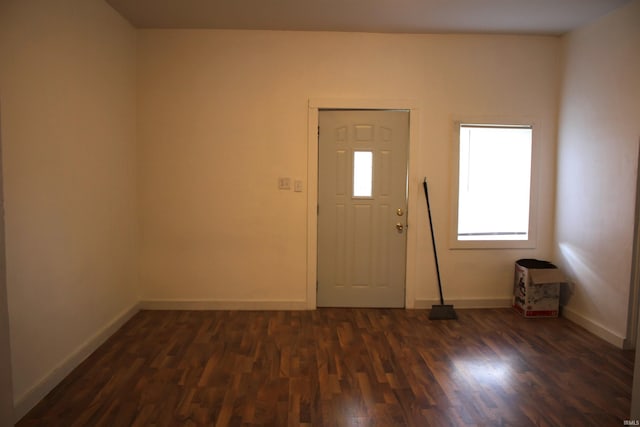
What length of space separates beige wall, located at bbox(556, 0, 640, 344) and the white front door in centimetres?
156

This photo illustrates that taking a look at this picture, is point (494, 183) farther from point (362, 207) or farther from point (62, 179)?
point (62, 179)

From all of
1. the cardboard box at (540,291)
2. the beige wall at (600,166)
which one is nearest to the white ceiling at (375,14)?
the beige wall at (600,166)

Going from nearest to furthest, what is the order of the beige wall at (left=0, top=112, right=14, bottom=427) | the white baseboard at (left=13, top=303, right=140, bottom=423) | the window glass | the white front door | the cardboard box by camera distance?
the beige wall at (left=0, top=112, right=14, bottom=427) → the white baseboard at (left=13, top=303, right=140, bottom=423) → the cardboard box → the white front door → the window glass

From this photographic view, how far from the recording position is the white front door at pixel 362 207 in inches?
176

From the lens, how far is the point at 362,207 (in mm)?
4523

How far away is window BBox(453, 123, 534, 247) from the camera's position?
179 inches

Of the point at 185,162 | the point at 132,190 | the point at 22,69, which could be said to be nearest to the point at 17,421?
the point at 22,69

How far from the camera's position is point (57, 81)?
290cm

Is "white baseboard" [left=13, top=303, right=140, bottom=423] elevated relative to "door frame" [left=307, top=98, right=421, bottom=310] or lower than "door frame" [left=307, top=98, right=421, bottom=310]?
lower

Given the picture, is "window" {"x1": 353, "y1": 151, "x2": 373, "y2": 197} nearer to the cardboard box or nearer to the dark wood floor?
the dark wood floor

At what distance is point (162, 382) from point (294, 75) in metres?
2.97

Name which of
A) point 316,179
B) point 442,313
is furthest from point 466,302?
point 316,179

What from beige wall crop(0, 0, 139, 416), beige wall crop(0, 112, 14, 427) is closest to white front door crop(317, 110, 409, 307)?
beige wall crop(0, 0, 139, 416)

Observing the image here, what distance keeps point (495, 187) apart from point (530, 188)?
340mm
